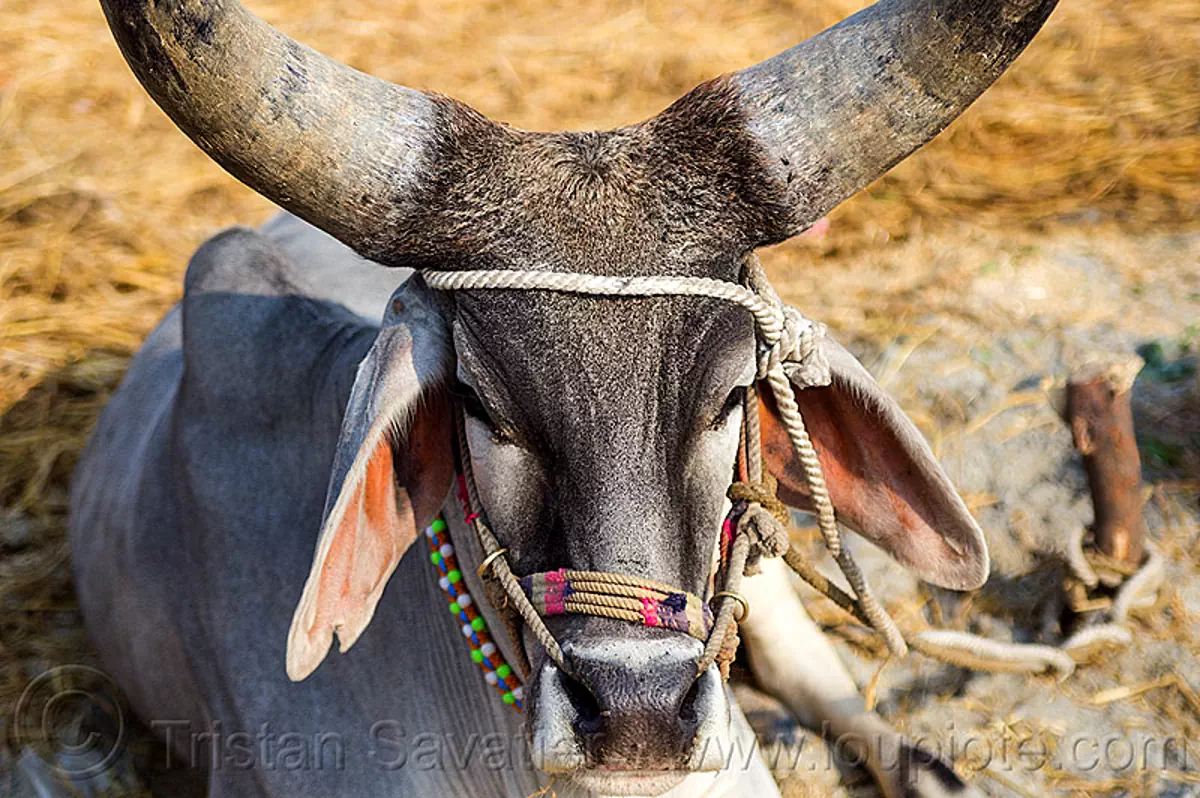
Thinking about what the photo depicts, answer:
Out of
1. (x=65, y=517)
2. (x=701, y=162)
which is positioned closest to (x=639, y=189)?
(x=701, y=162)

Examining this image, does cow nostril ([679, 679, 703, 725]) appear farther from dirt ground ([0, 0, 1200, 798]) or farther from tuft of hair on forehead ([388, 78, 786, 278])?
dirt ground ([0, 0, 1200, 798])

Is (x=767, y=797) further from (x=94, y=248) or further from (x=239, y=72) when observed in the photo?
(x=94, y=248)

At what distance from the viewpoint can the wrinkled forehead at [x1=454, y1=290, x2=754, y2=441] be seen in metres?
1.98

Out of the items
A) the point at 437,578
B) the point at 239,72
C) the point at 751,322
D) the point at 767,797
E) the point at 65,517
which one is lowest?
the point at 767,797

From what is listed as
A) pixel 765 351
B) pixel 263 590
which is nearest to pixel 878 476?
pixel 765 351

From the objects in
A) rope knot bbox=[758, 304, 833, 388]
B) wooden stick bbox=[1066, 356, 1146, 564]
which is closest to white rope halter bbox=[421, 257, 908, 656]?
rope knot bbox=[758, 304, 833, 388]

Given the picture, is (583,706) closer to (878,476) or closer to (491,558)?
(491,558)

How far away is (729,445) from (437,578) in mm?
821

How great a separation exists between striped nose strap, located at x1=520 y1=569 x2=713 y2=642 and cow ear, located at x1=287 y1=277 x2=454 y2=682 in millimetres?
400

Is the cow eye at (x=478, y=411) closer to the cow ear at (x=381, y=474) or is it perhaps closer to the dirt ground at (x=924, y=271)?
the cow ear at (x=381, y=474)

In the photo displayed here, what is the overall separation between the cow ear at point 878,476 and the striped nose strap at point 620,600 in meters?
0.58

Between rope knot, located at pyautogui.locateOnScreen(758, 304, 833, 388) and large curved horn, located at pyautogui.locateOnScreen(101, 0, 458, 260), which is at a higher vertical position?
large curved horn, located at pyautogui.locateOnScreen(101, 0, 458, 260)

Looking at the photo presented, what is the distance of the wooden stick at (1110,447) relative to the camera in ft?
11.0

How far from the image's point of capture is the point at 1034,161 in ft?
19.8
